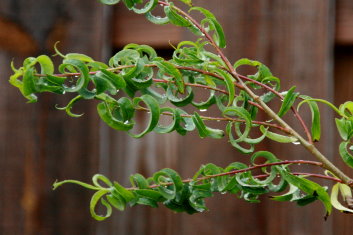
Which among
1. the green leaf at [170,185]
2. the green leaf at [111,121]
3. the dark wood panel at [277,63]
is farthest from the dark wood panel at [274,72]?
the green leaf at [111,121]

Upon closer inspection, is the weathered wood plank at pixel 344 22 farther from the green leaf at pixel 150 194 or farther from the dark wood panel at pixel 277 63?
the green leaf at pixel 150 194

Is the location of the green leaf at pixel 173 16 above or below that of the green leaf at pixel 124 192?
above

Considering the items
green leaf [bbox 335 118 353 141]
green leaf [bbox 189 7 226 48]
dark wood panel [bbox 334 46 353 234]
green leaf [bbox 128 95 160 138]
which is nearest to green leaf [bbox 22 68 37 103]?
green leaf [bbox 128 95 160 138]

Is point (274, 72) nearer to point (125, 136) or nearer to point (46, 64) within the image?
point (125, 136)

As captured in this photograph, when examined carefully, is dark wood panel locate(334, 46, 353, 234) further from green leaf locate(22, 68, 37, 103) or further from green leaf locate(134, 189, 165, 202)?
green leaf locate(22, 68, 37, 103)

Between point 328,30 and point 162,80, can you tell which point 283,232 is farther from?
point 162,80

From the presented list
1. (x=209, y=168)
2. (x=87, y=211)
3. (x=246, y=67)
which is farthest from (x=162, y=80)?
(x=87, y=211)

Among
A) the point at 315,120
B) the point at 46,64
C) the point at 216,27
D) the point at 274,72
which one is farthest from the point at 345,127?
the point at 274,72

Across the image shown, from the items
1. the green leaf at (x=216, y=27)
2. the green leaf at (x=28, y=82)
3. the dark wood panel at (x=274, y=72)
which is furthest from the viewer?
the dark wood panel at (x=274, y=72)
